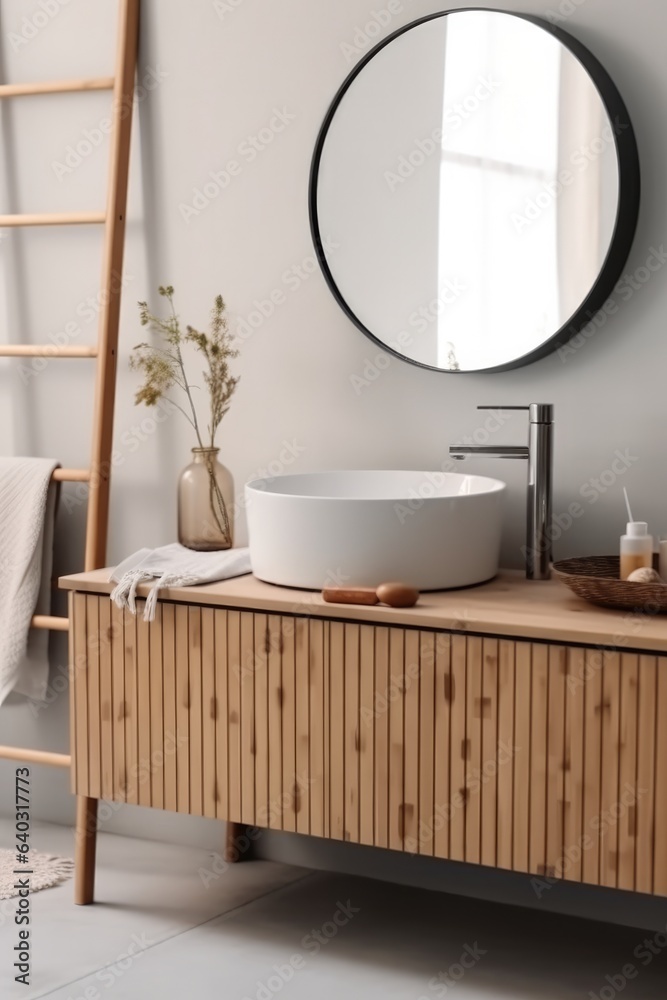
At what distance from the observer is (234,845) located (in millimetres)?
2594

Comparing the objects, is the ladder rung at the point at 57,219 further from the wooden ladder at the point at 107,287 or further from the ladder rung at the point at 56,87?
the ladder rung at the point at 56,87

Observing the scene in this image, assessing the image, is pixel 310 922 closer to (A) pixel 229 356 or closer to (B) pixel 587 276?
(A) pixel 229 356

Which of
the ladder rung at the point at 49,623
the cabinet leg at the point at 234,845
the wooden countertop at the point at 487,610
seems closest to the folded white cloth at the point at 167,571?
the wooden countertop at the point at 487,610

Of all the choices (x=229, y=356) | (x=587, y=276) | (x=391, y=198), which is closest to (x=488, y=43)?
(x=391, y=198)

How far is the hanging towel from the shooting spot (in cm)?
259

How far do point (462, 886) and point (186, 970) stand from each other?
611 millimetres

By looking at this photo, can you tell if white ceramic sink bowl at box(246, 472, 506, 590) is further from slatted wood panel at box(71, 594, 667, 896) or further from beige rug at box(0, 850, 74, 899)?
beige rug at box(0, 850, 74, 899)

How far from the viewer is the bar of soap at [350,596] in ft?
6.37

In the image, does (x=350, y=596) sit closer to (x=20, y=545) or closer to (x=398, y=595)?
(x=398, y=595)

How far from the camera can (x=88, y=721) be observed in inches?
87.0

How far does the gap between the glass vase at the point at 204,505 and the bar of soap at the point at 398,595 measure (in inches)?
22.0

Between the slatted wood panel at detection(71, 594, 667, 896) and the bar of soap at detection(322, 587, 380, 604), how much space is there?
0.04m

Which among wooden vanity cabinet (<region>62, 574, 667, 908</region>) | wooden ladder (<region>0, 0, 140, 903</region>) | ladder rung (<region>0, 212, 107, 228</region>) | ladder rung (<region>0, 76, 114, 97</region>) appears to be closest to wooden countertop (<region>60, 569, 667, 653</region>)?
wooden vanity cabinet (<region>62, 574, 667, 908</region>)

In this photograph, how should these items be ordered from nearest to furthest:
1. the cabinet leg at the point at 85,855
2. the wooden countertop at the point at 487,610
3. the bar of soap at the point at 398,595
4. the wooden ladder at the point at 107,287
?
the wooden countertop at the point at 487,610 → the bar of soap at the point at 398,595 → the cabinet leg at the point at 85,855 → the wooden ladder at the point at 107,287
